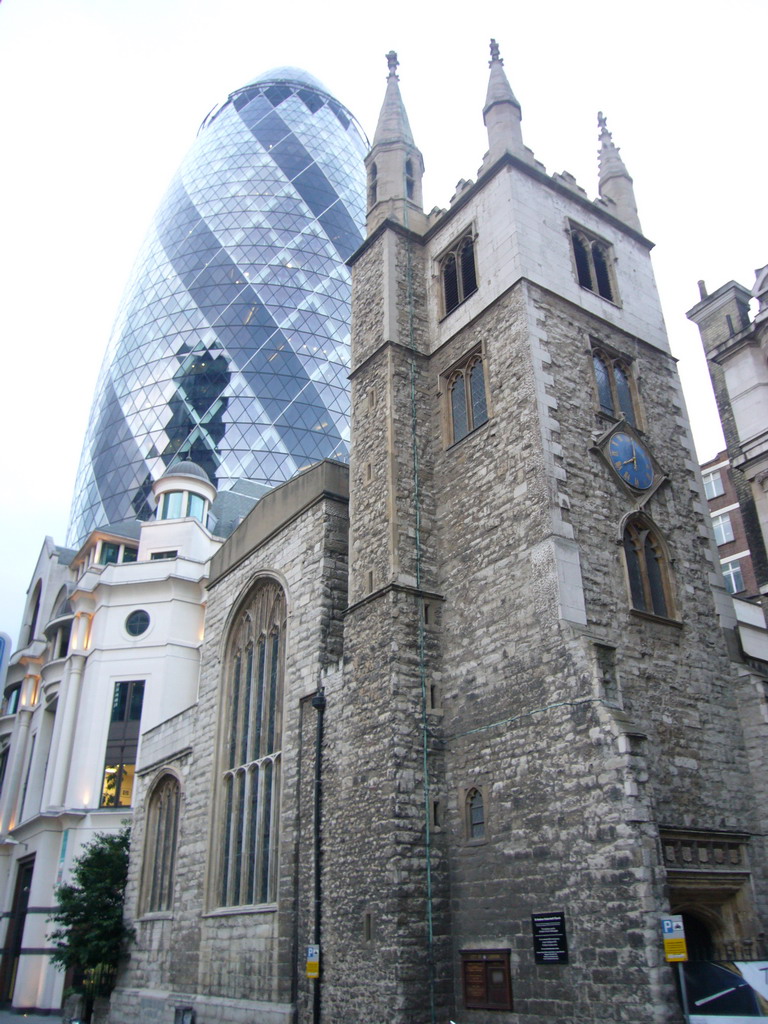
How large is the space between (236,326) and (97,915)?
38134mm

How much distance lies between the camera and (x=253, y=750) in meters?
19.0

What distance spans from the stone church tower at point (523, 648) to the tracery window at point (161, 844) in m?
8.29

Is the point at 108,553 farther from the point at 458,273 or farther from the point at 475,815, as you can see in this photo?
the point at 475,815

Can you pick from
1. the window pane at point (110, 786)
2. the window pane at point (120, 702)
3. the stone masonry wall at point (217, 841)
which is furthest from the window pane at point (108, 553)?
the stone masonry wall at point (217, 841)

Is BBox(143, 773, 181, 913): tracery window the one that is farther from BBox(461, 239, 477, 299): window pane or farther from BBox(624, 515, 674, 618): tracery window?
BBox(461, 239, 477, 299): window pane

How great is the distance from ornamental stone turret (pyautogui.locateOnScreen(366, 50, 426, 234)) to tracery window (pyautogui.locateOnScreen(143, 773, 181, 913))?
49.2 feet

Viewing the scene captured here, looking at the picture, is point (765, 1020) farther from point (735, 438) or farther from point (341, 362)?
point (341, 362)

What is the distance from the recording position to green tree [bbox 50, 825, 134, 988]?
73.3 feet

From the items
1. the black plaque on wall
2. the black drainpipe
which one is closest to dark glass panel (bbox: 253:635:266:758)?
the black drainpipe

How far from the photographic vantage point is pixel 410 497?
55.5 feet

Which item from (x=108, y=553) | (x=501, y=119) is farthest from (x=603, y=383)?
(x=108, y=553)

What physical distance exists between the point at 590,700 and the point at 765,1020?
13.8ft

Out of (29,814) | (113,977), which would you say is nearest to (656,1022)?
(113,977)

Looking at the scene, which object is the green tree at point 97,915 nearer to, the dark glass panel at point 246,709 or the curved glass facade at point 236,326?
the dark glass panel at point 246,709
